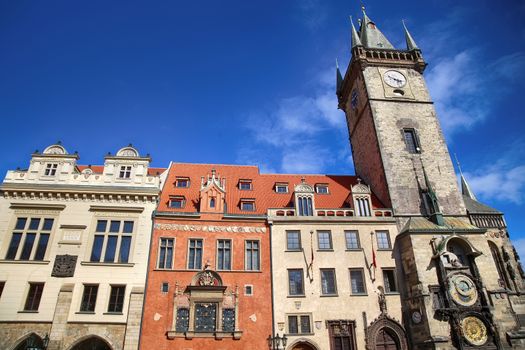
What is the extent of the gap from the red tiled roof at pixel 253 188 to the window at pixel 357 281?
5.62m

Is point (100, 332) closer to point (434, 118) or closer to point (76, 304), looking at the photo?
point (76, 304)

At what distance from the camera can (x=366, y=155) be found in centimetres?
3316

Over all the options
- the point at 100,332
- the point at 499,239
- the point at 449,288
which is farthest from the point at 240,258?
the point at 499,239

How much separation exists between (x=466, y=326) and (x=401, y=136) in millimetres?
15462

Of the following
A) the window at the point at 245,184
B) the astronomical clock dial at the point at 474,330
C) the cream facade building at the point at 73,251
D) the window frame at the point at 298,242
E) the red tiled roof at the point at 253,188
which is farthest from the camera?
the window at the point at 245,184

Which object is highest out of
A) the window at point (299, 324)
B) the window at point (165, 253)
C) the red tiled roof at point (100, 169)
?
the red tiled roof at point (100, 169)

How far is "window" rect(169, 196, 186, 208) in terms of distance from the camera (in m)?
26.1

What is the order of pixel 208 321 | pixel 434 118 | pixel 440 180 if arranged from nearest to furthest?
1. pixel 208 321
2. pixel 440 180
3. pixel 434 118

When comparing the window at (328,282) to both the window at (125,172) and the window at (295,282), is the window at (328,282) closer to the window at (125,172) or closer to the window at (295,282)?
the window at (295,282)

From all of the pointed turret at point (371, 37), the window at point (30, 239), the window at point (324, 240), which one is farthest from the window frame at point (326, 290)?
the pointed turret at point (371, 37)

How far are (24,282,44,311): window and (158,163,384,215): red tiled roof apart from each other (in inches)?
334

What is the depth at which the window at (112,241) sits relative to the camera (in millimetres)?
22656

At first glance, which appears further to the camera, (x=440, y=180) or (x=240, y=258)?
(x=440, y=180)

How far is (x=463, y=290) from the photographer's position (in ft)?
74.2
